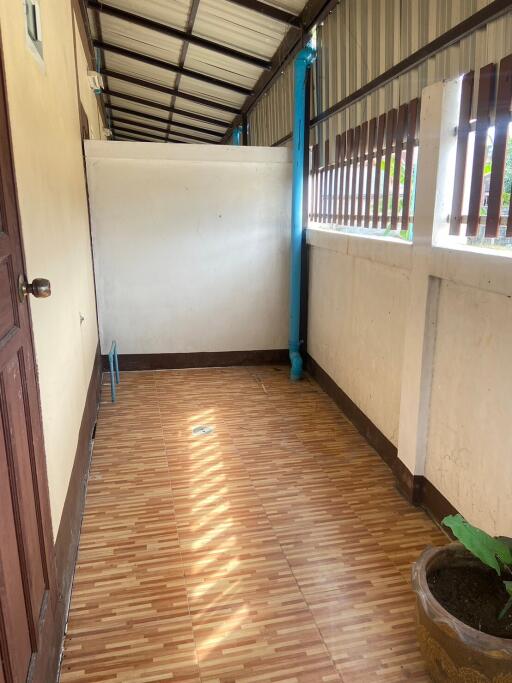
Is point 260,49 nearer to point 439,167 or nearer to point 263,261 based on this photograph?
point 263,261

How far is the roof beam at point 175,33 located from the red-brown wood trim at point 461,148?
371 centimetres

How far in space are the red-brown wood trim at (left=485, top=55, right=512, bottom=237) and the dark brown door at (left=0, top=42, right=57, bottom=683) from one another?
73.4 inches

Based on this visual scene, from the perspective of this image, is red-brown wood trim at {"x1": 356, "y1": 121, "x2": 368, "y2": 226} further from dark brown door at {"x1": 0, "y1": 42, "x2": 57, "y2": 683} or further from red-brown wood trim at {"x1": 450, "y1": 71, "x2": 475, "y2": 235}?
dark brown door at {"x1": 0, "y1": 42, "x2": 57, "y2": 683}

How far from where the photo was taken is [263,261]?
505cm

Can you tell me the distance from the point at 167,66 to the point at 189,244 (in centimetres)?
295

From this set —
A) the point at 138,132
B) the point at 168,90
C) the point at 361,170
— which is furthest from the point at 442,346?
the point at 138,132

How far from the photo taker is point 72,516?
7.68 ft

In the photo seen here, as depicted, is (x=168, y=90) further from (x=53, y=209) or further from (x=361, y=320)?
(x=53, y=209)

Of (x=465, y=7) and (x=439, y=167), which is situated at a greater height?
(x=465, y=7)

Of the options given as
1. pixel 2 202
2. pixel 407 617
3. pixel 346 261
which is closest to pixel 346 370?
pixel 346 261

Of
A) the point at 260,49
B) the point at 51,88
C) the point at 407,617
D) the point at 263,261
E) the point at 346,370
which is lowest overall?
the point at 407,617

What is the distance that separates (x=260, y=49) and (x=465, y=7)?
132 inches

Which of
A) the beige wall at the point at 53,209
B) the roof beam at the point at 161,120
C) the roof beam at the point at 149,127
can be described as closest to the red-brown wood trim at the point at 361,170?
the beige wall at the point at 53,209

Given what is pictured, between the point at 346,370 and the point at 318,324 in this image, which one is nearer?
the point at 346,370
